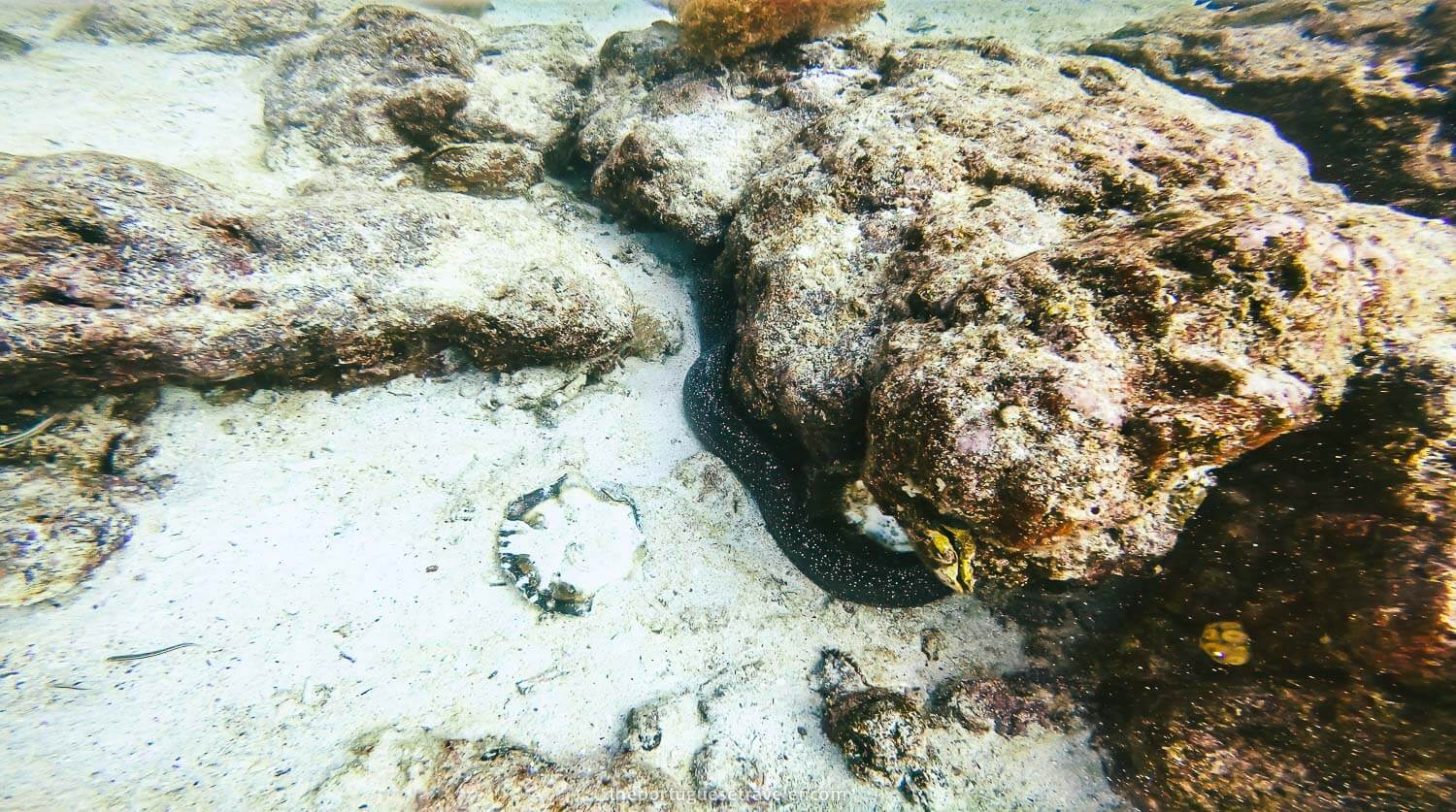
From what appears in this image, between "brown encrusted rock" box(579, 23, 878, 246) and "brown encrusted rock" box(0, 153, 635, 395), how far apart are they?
32.1 inches

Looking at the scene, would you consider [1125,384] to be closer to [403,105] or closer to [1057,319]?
[1057,319]

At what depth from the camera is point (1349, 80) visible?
4.03 metres

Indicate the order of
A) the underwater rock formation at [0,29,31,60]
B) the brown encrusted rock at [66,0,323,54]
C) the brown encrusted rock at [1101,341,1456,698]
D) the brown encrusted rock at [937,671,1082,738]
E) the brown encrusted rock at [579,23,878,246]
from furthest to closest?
the brown encrusted rock at [66,0,323,54] → the underwater rock formation at [0,29,31,60] → the brown encrusted rock at [579,23,878,246] → the brown encrusted rock at [937,671,1082,738] → the brown encrusted rock at [1101,341,1456,698]

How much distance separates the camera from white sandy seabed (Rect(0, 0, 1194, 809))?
201cm

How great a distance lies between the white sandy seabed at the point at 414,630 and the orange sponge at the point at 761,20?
306 centimetres

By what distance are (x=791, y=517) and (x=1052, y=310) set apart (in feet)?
5.60

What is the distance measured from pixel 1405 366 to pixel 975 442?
5.46 ft

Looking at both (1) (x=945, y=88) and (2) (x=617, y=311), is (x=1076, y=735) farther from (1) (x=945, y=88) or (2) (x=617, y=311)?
(1) (x=945, y=88)

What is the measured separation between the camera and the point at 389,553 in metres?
2.71

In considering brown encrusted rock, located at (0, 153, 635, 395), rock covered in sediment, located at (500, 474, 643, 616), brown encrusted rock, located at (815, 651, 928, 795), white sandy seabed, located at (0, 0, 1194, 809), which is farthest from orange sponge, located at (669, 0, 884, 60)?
brown encrusted rock, located at (815, 651, 928, 795)

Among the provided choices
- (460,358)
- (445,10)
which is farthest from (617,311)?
(445,10)

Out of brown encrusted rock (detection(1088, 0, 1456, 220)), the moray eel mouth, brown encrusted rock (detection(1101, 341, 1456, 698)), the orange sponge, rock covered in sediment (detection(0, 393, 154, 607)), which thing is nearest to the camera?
brown encrusted rock (detection(1101, 341, 1456, 698))

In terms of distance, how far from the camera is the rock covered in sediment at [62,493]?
2.21m

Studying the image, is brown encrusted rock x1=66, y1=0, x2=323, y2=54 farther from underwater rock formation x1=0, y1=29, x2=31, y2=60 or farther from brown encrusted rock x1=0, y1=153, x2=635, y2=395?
brown encrusted rock x1=0, y1=153, x2=635, y2=395
